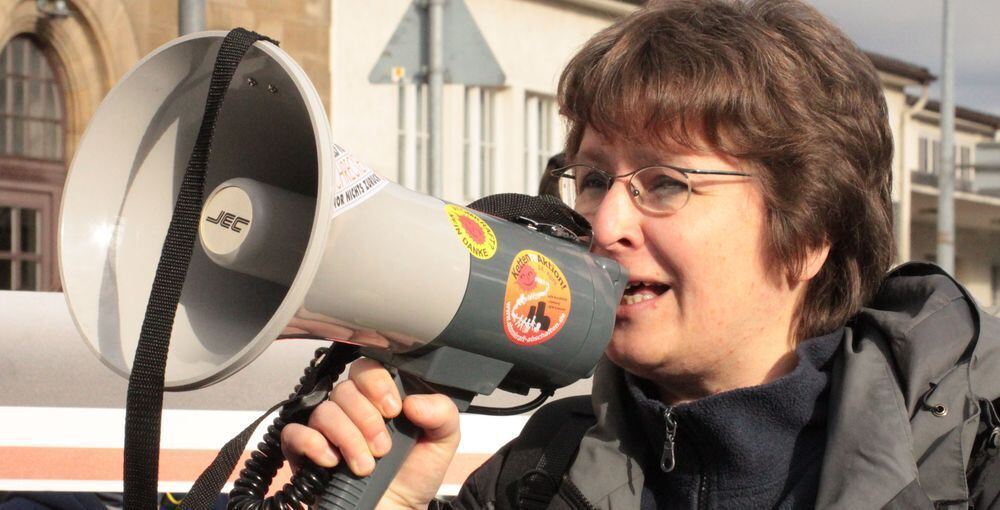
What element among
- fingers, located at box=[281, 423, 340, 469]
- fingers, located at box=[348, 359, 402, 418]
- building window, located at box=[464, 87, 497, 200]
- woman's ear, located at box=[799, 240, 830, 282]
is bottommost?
building window, located at box=[464, 87, 497, 200]

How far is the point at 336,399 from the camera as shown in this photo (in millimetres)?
1695

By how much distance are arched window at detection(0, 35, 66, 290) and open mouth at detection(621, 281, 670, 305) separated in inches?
358

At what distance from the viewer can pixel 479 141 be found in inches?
545

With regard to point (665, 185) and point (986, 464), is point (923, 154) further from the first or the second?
point (986, 464)

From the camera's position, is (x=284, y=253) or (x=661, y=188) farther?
(x=661, y=188)

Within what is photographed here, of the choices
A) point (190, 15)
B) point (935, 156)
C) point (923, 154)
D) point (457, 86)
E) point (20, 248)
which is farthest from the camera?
point (935, 156)

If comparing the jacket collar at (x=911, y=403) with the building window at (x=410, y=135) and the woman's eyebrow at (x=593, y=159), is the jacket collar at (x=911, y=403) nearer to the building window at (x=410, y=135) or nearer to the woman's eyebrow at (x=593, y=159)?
the woman's eyebrow at (x=593, y=159)

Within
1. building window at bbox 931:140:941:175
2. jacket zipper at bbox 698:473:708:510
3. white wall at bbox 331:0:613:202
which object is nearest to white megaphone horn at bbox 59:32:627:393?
jacket zipper at bbox 698:473:708:510

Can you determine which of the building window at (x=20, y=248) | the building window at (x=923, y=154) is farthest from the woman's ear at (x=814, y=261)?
the building window at (x=923, y=154)

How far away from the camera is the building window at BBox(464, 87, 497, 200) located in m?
13.7

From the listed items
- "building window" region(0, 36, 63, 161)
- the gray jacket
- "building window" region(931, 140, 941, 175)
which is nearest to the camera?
the gray jacket

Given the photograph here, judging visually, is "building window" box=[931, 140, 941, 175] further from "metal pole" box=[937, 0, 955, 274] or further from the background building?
"metal pole" box=[937, 0, 955, 274]

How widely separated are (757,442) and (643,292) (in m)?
0.27

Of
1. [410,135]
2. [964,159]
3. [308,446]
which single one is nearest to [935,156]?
[964,159]
